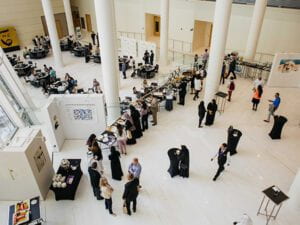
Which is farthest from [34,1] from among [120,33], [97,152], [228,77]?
[97,152]

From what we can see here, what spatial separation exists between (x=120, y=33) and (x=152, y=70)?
32.1ft

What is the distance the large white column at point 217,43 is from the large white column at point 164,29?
21.7 ft

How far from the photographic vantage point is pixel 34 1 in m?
21.3

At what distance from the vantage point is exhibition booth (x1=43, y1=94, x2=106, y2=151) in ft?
27.5

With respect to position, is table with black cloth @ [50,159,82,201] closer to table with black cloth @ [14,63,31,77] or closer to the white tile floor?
the white tile floor

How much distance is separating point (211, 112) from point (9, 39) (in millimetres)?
19007

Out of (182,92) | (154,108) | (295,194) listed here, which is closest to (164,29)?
(182,92)

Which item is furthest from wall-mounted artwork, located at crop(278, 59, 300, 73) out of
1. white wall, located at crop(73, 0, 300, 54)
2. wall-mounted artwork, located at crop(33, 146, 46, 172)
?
wall-mounted artwork, located at crop(33, 146, 46, 172)

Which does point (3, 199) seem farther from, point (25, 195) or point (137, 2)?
point (137, 2)

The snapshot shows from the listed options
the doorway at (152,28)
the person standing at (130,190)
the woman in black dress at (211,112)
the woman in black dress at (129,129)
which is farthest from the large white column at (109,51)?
the doorway at (152,28)

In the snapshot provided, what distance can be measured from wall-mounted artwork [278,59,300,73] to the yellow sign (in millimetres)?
20215

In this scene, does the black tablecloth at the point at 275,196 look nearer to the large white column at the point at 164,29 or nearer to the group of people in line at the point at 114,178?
the group of people in line at the point at 114,178

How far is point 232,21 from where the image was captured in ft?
54.3

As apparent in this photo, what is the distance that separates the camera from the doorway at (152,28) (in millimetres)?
21748
